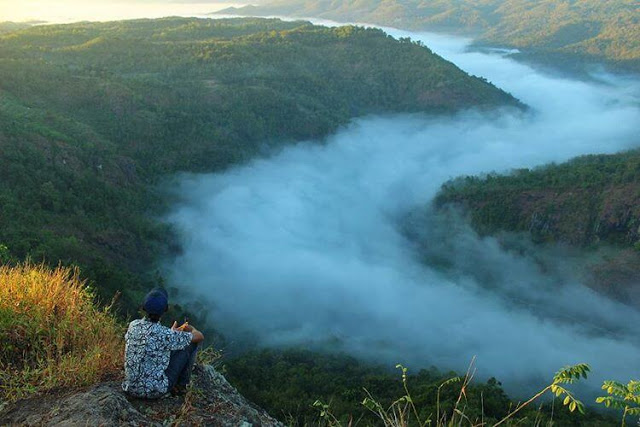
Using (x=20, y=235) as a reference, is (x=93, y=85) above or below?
above

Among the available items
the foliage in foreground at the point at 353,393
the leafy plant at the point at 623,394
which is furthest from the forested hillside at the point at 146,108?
the leafy plant at the point at 623,394

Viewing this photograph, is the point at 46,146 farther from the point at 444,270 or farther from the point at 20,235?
the point at 444,270

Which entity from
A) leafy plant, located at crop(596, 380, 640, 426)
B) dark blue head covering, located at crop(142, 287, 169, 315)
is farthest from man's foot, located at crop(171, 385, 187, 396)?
leafy plant, located at crop(596, 380, 640, 426)

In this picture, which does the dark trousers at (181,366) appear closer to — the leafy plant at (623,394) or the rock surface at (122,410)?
the rock surface at (122,410)

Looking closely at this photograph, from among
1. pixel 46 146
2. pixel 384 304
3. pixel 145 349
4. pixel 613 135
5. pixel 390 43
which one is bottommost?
pixel 384 304

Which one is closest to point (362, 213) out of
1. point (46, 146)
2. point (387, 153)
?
point (387, 153)

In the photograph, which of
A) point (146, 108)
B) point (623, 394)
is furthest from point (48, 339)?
point (146, 108)
